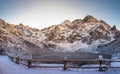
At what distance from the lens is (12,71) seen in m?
19.2

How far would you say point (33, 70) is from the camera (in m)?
18.3

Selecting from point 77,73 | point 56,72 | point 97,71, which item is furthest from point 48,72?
point 97,71

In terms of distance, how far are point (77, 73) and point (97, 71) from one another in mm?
1615

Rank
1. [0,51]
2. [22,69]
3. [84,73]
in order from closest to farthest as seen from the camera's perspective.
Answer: [84,73], [22,69], [0,51]

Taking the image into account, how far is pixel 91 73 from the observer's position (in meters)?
17.7

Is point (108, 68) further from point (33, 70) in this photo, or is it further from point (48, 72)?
point (33, 70)

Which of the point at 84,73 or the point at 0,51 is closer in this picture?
the point at 84,73

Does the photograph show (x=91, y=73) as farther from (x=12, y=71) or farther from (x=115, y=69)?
(x=12, y=71)

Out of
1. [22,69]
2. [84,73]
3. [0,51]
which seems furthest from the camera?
[0,51]

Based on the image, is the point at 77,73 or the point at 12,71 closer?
the point at 77,73

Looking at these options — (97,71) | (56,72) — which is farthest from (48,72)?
(97,71)

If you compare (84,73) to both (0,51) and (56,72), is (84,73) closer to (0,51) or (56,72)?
(56,72)

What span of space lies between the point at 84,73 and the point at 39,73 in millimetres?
3420

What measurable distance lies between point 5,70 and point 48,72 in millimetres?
4195
